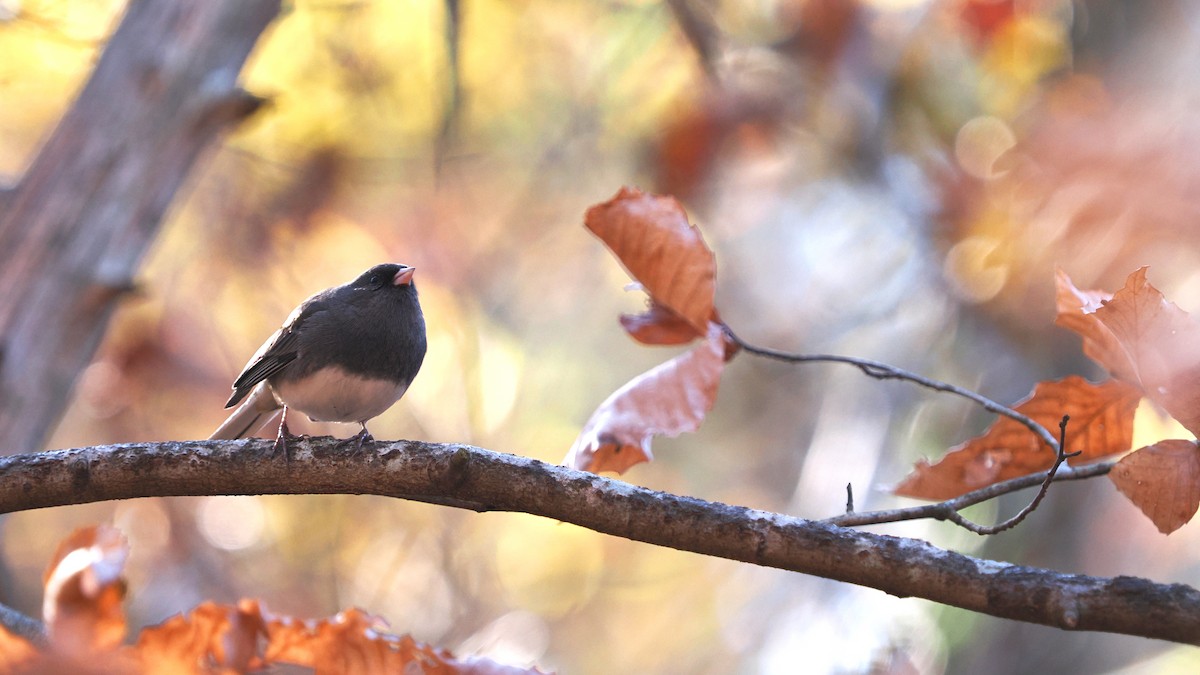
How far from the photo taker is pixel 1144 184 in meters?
2.97

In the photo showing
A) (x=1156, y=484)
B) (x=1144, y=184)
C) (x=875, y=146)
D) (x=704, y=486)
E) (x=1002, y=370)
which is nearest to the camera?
(x=1156, y=484)

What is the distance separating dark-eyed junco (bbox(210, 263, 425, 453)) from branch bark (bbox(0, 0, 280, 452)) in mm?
610

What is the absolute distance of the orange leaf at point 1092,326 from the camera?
1430 mm

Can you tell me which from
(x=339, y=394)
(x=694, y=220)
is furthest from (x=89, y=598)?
(x=694, y=220)

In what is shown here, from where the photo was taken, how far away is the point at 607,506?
1.35m

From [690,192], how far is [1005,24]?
1.45m

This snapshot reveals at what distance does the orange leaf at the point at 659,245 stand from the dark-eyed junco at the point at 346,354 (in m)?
0.68

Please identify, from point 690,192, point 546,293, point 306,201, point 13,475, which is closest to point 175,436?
point 306,201

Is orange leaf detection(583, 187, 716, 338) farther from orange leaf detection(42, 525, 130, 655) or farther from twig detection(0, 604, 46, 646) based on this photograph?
twig detection(0, 604, 46, 646)

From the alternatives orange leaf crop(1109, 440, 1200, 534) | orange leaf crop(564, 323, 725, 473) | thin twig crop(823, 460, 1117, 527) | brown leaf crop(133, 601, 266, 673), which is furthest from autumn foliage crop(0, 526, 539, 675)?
orange leaf crop(1109, 440, 1200, 534)

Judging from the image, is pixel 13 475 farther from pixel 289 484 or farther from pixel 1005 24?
pixel 1005 24

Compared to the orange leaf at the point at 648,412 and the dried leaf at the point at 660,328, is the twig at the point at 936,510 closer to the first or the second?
the orange leaf at the point at 648,412

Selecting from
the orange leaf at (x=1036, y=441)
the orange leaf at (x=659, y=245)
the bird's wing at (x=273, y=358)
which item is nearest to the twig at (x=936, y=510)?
the orange leaf at (x=1036, y=441)

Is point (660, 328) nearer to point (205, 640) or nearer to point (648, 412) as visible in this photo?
point (648, 412)
